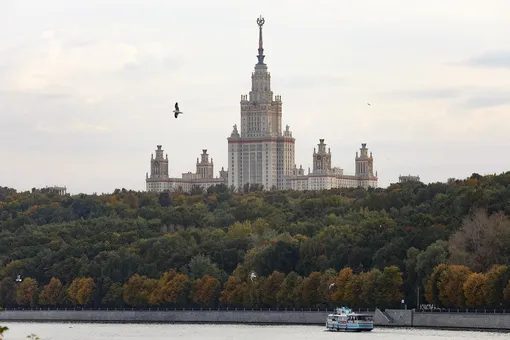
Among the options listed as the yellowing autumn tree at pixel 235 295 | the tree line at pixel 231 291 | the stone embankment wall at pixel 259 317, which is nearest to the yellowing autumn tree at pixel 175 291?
the tree line at pixel 231 291

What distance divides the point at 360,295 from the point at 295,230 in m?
41.8

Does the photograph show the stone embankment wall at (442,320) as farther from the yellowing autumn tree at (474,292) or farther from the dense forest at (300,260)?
the dense forest at (300,260)

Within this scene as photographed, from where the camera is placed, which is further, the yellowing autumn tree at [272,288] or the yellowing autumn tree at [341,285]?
the yellowing autumn tree at [272,288]

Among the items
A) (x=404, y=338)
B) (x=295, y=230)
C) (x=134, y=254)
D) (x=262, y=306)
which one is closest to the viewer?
(x=404, y=338)

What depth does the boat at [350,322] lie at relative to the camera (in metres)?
120

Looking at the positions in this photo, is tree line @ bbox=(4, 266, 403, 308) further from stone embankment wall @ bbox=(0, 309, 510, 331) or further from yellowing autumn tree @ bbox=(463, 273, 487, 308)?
yellowing autumn tree @ bbox=(463, 273, 487, 308)

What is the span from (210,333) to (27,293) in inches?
1475

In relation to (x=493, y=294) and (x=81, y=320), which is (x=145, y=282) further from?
(x=493, y=294)

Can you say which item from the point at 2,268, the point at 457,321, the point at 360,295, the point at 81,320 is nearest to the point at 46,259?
the point at 2,268

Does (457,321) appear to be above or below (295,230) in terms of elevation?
below

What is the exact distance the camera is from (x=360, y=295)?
12988cm

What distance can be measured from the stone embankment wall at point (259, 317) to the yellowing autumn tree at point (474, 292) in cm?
149

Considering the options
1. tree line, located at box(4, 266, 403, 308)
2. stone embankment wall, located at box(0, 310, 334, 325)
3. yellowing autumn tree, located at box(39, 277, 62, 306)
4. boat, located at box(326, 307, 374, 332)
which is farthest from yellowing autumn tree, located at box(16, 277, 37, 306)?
boat, located at box(326, 307, 374, 332)

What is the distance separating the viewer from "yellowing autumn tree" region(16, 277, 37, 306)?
15675 cm
